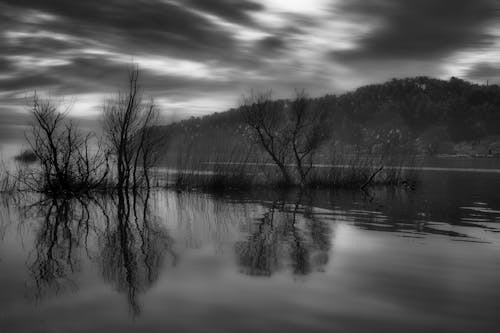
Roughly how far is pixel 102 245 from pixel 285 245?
13.5 feet

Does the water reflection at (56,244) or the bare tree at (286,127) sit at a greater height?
the bare tree at (286,127)

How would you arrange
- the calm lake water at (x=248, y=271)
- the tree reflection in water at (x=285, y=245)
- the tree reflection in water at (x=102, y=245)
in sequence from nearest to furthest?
the calm lake water at (x=248, y=271), the tree reflection in water at (x=102, y=245), the tree reflection in water at (x=285, y=245)

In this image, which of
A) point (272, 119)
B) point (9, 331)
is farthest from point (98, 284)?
point (272, 119)

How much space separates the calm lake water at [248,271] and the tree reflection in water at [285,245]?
0.04 meters

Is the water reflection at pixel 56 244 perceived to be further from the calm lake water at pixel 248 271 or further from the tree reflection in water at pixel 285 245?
the tree reflection in water at pixel 285 245

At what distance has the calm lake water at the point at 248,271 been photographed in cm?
621

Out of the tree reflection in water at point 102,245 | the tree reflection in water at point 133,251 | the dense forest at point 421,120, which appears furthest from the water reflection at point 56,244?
the dense forest at point 421,120

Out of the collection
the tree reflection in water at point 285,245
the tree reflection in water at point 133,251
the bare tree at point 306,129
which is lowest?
the tree reflection in water at point 133,251

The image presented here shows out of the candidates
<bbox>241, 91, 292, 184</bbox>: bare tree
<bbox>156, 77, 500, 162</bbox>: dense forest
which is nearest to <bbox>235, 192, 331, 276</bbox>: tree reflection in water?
<bbox>241, 91, 292, 184</bbox>: bare tree

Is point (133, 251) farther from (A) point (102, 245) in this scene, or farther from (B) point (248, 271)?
(B) point (248, 271)

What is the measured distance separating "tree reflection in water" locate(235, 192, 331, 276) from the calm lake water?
4 cm

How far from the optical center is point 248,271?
8.66m

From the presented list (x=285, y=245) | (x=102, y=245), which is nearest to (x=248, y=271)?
(x=285, y=245)

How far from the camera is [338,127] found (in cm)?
17562
